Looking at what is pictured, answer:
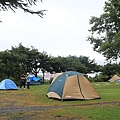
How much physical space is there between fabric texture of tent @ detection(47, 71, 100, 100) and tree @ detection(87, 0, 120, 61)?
5956 millimetres

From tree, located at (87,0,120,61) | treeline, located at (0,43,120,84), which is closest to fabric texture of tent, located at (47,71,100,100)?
tree, located at (87,0,120,61)

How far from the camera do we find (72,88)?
16.3 m

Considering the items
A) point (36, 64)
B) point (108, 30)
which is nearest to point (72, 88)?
point (108, 30)

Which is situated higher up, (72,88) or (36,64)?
(36,64)

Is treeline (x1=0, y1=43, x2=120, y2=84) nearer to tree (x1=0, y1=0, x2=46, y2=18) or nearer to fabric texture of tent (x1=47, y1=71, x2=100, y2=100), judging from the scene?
fabric texture of tent (x1=47, y1=71, x2=100, y2=100)

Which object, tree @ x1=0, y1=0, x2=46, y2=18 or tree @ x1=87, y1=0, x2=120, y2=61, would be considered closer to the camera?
tree @ x1=0, y1=0, x2=46, y2=18

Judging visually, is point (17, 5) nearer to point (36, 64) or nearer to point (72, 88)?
point (72, 88)

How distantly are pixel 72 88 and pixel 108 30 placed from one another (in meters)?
21.1

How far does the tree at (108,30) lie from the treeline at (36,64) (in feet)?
34.0

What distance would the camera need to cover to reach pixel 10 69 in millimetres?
38719

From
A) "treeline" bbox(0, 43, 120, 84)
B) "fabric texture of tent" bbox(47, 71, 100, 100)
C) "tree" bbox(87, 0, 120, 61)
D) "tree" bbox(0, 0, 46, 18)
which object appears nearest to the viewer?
"tree" bbox(0, 0, 46, 18)

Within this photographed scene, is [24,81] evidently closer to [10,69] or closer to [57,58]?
[10,69]

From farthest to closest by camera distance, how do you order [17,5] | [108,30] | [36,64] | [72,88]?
1. [36,64]
2. [108,30]
3. [72,88]
4. [17,5]

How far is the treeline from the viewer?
38938 mm
